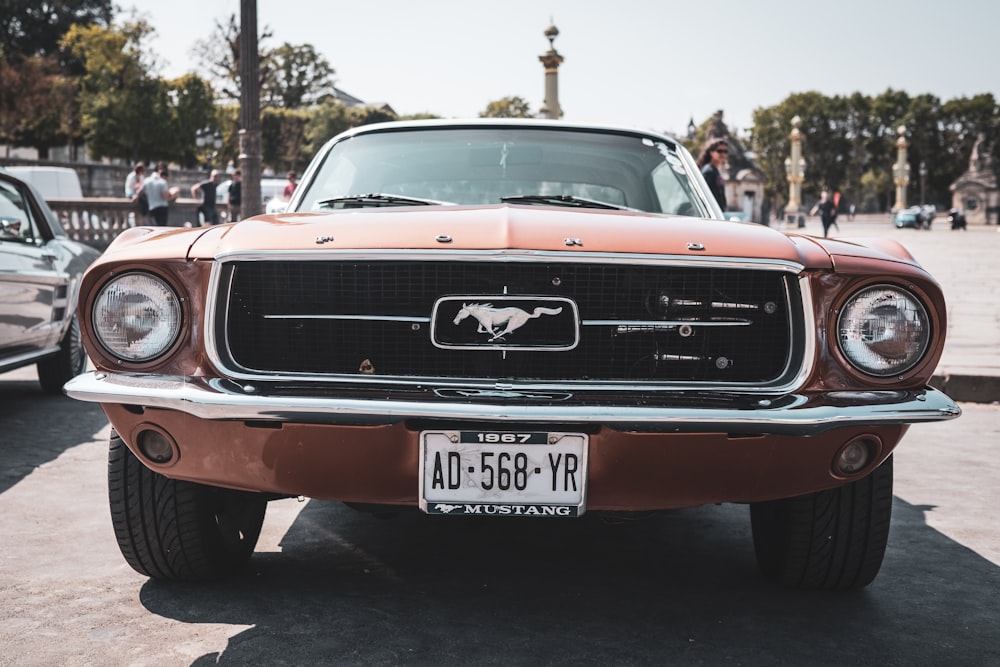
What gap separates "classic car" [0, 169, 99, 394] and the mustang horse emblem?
14.4 feet

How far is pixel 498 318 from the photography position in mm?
2842

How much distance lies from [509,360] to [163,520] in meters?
1.15

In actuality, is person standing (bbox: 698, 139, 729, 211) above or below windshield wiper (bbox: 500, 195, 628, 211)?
above

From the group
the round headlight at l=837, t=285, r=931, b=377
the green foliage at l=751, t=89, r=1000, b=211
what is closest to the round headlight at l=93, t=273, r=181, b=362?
the round headlight at l=837, t=285, r=931, b=377

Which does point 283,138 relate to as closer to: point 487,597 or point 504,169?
point 504,169

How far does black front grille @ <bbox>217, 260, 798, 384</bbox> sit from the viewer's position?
287 cm

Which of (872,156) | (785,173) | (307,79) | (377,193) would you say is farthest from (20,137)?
(872,156)

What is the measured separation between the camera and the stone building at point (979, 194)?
258 ft

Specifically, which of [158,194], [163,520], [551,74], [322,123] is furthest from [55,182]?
[322,123]

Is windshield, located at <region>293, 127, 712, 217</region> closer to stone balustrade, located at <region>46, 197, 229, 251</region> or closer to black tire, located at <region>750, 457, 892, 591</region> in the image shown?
black tire, located at <region>750, 457, 892, 591</region>

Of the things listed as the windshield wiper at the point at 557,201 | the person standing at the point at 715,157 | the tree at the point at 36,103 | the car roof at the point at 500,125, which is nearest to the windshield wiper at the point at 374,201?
the windshield wiper at the point at 557,201

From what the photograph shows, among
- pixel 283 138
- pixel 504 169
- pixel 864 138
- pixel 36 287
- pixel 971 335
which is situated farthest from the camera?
pixel 864 138

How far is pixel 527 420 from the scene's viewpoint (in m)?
2.65

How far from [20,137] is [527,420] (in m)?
67.8
